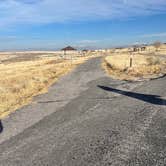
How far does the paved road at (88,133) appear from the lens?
6648 mm

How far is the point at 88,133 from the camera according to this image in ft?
27.8

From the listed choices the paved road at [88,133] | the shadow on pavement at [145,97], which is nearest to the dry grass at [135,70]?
the shadow on pavement at [145,97]

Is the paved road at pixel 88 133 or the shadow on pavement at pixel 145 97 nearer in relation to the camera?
the paved road at pixel 88 133

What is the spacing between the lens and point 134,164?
6.21 metres

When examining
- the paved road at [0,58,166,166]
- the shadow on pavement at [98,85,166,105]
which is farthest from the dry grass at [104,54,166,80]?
the paved road at [0,58,166,166]

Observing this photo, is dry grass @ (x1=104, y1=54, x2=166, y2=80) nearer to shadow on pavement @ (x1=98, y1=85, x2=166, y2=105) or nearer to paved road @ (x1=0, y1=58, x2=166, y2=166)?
shadow on pavement @ (x1=98, y1=85, x2=166, y2=105)

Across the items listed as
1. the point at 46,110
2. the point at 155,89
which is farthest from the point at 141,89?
the point at 46,110

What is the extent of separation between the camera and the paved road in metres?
6.65

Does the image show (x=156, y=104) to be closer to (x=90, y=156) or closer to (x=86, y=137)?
(x=86, y=137)

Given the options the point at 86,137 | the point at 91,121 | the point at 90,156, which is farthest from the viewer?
the point at 91,121

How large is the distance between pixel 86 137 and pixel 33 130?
5.53ft

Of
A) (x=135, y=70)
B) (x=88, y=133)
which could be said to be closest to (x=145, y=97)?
(x=88, y=133)

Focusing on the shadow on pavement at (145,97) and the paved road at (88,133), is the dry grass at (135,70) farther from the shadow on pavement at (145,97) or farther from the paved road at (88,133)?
the paved road at (88,133)

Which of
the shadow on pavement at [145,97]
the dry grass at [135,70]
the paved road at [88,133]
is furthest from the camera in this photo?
the dry grass at [135,70]
